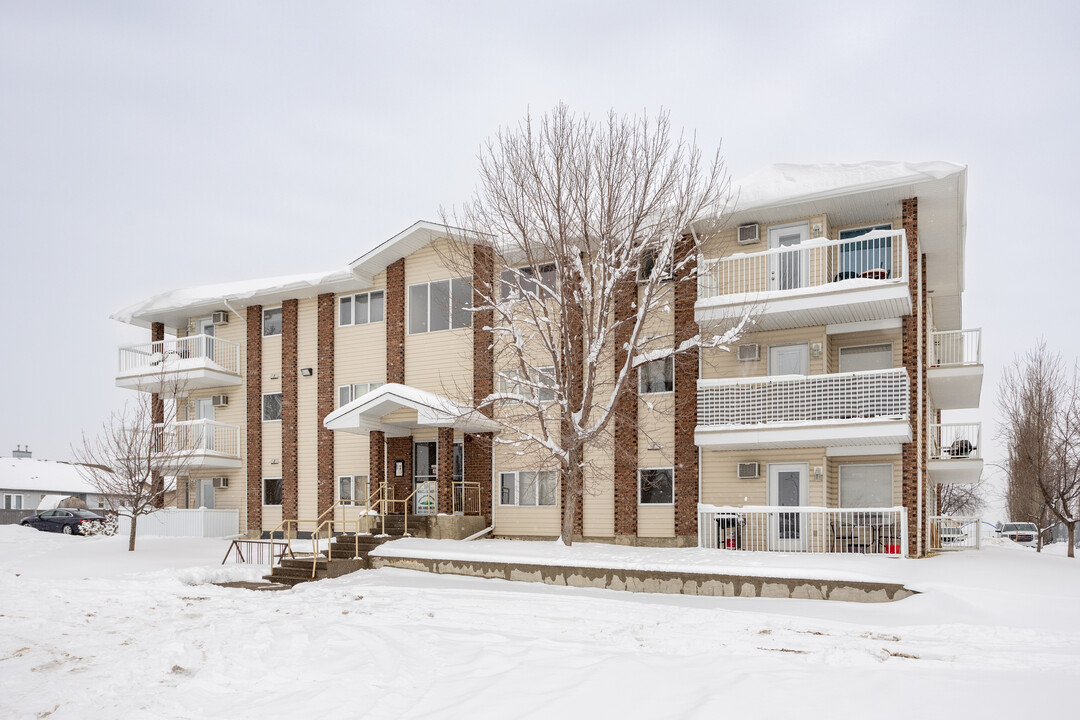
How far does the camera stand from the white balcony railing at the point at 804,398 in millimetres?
17891

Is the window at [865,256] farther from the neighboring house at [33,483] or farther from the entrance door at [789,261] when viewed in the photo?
the neighboring house at [33,483]

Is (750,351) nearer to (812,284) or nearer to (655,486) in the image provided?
(812,284)

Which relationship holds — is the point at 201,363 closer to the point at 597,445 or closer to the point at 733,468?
the point at 597,445

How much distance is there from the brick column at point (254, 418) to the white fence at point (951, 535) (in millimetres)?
20505

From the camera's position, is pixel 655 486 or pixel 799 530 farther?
pixel 655 486

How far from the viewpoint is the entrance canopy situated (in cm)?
2116

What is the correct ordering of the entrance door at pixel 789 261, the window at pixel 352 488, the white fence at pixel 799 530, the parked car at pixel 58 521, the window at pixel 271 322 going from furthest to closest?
the parked car at pixel 58 521 → the window at pixel 271 322 → the window at pixel 352 488 → the entrance door at pixel 789 261 → the white fence at pixel 799 530

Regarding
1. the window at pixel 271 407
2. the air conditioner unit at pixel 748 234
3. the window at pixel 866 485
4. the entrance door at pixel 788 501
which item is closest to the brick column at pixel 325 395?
the window at pixel 271 407

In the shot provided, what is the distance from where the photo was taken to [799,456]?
19.9m

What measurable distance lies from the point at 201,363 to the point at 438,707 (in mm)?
22617

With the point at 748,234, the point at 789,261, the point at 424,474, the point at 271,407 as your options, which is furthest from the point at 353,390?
the point at 789,261

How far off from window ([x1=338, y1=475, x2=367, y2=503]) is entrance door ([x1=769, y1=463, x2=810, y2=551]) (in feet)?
40.2

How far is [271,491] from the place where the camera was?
2775 cm

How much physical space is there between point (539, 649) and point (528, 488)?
13.0 metres
